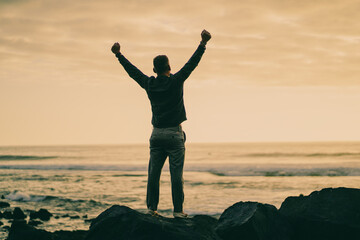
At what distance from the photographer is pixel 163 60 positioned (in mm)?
5328

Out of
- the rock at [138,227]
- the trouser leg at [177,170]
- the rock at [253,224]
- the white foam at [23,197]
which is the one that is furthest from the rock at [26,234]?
the white foam at [23,197]

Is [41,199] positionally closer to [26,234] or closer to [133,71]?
[26,234]

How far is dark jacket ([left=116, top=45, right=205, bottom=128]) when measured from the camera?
5.28m

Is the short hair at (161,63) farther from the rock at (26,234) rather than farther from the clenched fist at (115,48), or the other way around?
the rock at (26,234)

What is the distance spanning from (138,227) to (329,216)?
284 cm

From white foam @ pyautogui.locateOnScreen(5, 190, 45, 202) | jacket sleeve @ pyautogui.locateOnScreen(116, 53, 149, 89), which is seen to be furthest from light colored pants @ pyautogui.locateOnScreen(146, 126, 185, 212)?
white foam @ pyautogui.locateOnScreen(5, 190, 45, 202)

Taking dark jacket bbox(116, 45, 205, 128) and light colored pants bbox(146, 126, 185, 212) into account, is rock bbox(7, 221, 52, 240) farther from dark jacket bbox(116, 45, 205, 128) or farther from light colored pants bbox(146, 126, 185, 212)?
dark jacket bbox(116, 45, 205, 128)

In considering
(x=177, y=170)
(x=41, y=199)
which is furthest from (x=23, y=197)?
(x=177, y=170)

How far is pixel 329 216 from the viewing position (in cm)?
590

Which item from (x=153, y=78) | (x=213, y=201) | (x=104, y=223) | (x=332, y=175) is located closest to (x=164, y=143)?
(x=153, y=78)

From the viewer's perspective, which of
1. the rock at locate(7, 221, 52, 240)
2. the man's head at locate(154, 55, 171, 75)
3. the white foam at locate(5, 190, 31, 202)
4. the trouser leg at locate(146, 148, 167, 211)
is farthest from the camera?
the white foam at locate(5, 190, 31, 202)

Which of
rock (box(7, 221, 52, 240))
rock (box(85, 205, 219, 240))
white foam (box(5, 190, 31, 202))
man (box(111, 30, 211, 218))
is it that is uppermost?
man (box(111, 30, 211, 218))

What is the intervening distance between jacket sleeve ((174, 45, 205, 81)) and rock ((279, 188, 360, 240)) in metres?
2.78

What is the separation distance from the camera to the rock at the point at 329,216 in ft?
19.1
